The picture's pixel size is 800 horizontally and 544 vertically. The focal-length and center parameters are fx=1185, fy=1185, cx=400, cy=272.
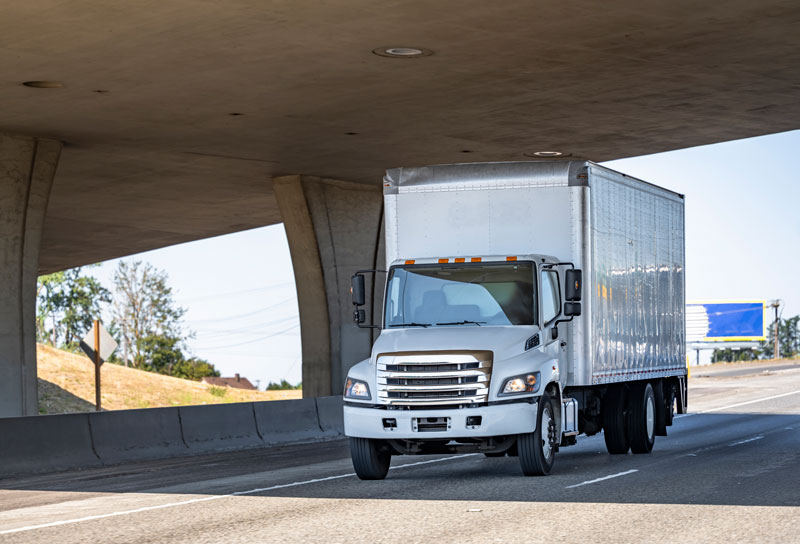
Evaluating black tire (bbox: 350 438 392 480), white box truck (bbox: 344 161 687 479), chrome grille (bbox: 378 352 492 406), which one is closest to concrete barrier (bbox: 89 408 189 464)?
white box truck (bbox: 344 161 687 479)

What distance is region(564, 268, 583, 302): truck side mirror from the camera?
612 inches

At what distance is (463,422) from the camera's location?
14477mm

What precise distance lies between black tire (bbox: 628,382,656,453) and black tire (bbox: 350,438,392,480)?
5224mm

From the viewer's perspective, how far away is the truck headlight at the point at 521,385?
576 inches

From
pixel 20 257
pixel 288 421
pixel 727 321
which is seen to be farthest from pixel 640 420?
pixel 727 321

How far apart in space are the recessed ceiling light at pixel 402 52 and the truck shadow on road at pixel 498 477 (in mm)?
6091

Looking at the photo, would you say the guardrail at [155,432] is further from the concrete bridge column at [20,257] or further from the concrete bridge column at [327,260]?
the concrete bridge column at [327,260]

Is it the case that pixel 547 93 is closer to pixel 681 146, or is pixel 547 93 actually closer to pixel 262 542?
pixel 681 146

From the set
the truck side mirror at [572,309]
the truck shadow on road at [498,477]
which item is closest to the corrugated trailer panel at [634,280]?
the truck side mirror at [572,309]

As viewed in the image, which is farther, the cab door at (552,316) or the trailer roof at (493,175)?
the trailer roof at (493,175)

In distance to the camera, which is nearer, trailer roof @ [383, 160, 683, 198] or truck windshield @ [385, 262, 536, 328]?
truck windshield @ [385, 262, 536, 328]

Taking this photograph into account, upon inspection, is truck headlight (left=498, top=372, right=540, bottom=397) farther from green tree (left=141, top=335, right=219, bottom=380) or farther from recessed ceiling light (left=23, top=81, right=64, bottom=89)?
green tree (left=141, top=335, right=219, bottom=380)

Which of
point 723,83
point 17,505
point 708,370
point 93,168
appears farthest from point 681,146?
point 708,370

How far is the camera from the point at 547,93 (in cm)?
2036
